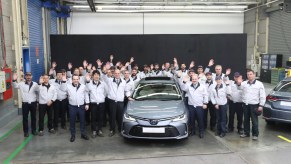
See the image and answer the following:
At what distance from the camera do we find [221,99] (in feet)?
22.5

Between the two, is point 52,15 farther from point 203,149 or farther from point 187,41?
point 203,149

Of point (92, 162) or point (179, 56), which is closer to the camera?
point (92, 162)

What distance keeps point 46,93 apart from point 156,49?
7.63 metres

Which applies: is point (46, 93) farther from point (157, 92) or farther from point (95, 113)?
point (157, 92)

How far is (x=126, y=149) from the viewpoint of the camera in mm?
6043

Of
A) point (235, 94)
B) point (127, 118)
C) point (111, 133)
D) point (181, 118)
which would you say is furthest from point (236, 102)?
point (111, 133)

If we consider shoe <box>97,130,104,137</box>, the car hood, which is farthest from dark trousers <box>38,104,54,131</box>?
the car hood

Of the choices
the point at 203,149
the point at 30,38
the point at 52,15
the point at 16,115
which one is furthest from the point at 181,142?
the point at 52,15

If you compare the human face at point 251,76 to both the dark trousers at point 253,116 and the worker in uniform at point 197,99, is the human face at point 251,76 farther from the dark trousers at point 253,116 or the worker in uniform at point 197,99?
the worker in uniform at point 197,99

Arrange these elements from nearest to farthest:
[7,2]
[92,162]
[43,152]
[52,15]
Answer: [92,162], [43,152], [7,2], [52,15]

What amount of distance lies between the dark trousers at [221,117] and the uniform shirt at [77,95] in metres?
3.18

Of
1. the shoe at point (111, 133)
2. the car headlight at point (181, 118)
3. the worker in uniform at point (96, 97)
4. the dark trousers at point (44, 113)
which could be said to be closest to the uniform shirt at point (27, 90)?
the dark trousers at point (44, 113)

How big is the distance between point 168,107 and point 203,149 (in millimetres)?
1166

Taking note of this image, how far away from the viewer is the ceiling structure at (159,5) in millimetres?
16516
